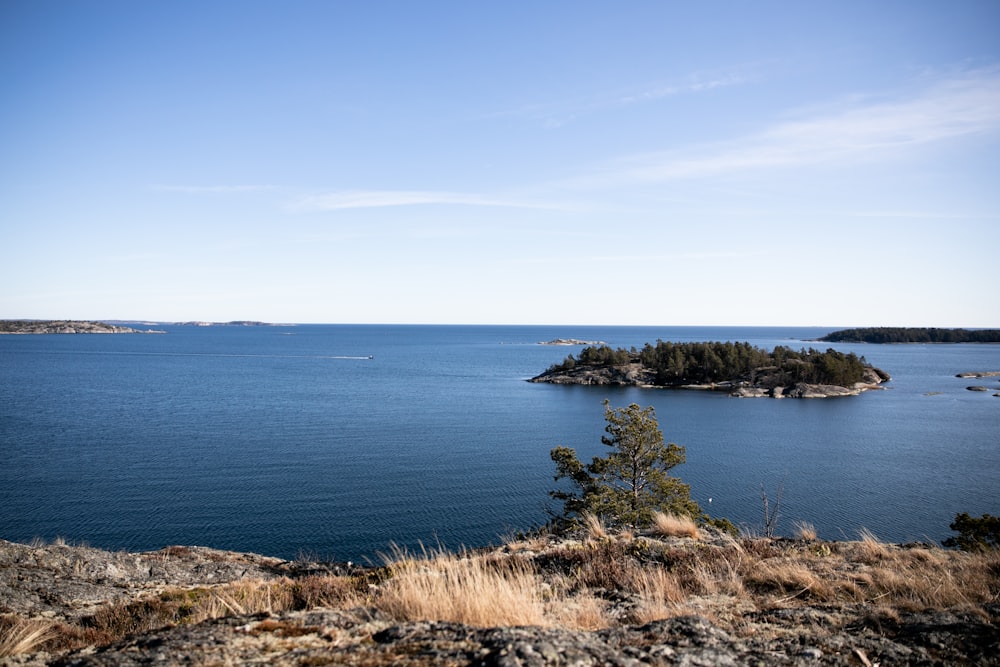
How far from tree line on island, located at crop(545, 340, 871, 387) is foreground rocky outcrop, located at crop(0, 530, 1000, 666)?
113390 millimetres

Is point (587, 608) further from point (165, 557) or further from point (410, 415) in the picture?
point (410, 415)

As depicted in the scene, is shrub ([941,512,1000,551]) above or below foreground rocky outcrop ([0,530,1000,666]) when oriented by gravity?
below

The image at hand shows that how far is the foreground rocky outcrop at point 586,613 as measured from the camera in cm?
533

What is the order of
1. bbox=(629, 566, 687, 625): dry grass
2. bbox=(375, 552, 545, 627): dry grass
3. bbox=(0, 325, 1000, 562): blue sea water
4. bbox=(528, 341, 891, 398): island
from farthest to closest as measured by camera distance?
bbox=(528, 341, 891, 398): island
bbox=(0, 325, 1000, 562): blue sea water
bbox=(629, 566, 687, 625): dry grass
bbox=(375, 552, 545, 627): dry grass

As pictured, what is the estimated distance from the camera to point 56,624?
892 centimetres

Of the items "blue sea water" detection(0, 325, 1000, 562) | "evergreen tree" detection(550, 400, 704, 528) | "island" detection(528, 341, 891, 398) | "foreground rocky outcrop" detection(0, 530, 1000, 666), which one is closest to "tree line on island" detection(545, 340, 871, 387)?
"island" detection(528, 341, 891, 398)

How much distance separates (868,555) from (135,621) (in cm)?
1309

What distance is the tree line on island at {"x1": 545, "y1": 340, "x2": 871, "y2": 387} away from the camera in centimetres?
11150

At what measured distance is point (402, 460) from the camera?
170 feet

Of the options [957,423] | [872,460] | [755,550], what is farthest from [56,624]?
[957,423]

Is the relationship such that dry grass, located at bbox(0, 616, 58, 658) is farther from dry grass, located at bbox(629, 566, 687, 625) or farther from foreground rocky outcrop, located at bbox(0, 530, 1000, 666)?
dry grass, located at bbox(629, 566, 687, 625)

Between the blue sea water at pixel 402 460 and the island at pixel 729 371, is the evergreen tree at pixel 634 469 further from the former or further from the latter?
the island at pixel 729 371

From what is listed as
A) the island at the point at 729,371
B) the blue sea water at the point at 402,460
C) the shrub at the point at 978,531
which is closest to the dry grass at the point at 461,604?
the blue sea water at the point at 402,460

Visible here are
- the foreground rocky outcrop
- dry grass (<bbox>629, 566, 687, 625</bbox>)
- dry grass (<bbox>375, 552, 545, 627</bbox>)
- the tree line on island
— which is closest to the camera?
the foreground rocky outcrop
